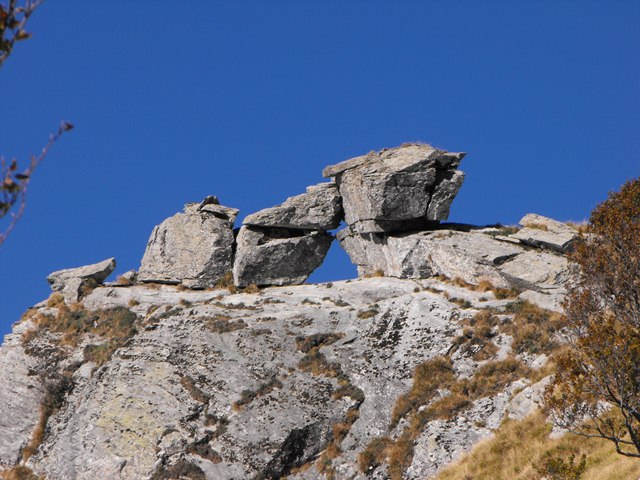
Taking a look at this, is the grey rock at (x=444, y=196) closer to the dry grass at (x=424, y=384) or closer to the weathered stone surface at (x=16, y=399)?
the dry grass at (x=424, y=384)

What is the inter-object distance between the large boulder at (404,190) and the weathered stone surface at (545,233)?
5.18 m

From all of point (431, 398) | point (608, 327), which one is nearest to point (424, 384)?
point (431, 398)

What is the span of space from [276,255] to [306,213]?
383cm

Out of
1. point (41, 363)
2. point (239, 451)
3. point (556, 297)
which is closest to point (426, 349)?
point (556, 297)

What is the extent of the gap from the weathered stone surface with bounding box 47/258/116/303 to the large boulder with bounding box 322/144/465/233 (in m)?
17.3

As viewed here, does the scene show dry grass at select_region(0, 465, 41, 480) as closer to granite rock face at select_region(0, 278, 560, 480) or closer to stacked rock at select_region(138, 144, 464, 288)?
granite rock face at select_region(0, 278, 560, 480)

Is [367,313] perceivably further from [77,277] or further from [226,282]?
[77,277]

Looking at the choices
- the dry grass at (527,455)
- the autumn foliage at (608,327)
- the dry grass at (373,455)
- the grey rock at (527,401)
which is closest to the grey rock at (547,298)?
the grey rock at (527,401)

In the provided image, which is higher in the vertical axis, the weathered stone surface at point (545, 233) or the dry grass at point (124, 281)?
the dry grass at point (124, 281)

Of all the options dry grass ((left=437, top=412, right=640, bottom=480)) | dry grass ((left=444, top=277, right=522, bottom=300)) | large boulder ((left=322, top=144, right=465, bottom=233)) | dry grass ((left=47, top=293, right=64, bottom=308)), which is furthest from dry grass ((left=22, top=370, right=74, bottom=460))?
dry grass ((left=444, top=277, right=522, bottom=300))

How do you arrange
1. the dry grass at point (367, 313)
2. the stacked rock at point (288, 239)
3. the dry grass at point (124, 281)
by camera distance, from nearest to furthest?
the dry grass at point (367, 313) → the stacked rock at point (288, 239) → the dry grass at point (124, 281)

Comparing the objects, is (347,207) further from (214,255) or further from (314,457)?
(314,457)

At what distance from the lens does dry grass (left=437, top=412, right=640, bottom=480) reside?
27828 mm

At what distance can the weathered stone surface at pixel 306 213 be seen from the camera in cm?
5403
